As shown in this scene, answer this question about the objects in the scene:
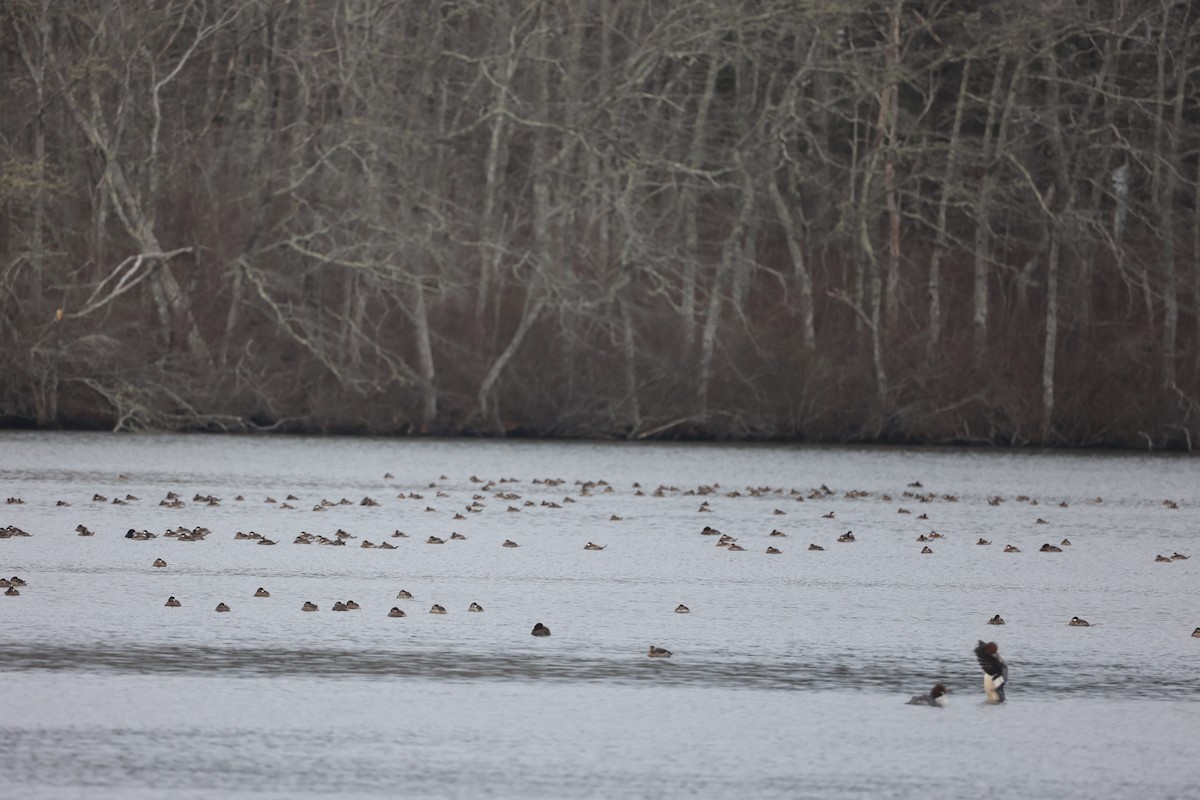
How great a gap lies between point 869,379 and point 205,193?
54.0ft

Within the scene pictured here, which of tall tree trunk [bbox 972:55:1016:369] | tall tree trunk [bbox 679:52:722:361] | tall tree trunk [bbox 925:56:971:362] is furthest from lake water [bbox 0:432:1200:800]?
tall tree trunk [bbox 925:56:971:362]

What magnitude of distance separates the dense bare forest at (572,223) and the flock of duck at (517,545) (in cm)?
1403

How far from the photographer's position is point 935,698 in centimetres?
1028

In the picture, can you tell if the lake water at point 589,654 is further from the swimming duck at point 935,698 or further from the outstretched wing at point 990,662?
the outstretched wing at point 990,662

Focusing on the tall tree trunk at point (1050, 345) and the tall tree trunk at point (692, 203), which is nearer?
the tall tree trunk at point (692, 203)

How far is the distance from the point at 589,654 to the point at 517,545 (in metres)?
6.84

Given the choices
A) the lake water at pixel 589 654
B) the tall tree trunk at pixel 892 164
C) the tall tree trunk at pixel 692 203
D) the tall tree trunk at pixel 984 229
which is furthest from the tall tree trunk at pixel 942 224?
the lake water at pixel 589 654

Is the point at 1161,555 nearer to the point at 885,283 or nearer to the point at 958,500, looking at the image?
the point at 958,500

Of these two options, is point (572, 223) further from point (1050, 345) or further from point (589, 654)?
point (589, 654)

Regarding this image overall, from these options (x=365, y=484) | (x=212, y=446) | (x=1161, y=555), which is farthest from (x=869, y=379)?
(x=1161, y=555)

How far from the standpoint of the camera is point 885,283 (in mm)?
48344

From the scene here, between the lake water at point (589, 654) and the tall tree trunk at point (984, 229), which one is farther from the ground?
the tall tree trunk at point (984, 229)

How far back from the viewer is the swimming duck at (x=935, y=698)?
33.7 ft

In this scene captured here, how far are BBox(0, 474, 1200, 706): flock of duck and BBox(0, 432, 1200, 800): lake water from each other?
0.43ft
